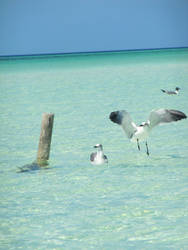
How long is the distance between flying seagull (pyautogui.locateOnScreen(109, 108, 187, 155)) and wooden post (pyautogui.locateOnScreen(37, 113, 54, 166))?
111 cm

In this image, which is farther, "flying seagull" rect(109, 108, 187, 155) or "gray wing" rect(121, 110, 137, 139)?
"gray wing" rect(121, 110, 137, 139)

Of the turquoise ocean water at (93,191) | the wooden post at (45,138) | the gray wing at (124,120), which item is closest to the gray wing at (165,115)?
the gray wing at (124,120)

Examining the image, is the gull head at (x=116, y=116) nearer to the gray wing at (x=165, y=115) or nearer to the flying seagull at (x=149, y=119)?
the flying seagull at (x=149, y=119)

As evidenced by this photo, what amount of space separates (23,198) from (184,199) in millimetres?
2129

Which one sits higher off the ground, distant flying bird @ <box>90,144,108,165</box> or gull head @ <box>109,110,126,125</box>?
distant flying bird @ <box>90,144,108,165</box>

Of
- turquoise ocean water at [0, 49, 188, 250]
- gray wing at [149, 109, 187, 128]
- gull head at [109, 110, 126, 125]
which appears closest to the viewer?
turquoise ocean water at [0, 49, 188, 250]

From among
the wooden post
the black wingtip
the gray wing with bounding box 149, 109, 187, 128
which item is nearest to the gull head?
the gray wing with bounding box 149, 109, 187, 128

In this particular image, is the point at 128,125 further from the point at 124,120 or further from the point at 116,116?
the point at 116,116

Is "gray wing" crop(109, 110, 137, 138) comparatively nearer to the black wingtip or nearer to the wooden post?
the black wingtip

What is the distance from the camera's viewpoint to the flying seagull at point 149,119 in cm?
930

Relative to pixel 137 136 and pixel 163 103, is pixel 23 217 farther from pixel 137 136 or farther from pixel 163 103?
pixel 163 103

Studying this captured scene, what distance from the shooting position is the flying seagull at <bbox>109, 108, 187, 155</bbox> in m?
9.30

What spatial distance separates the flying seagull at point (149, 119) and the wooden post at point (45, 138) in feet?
3.65

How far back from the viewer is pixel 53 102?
2278cm
